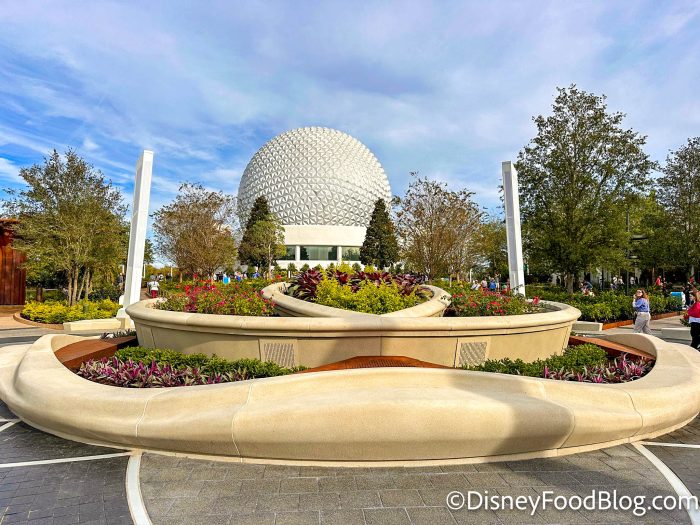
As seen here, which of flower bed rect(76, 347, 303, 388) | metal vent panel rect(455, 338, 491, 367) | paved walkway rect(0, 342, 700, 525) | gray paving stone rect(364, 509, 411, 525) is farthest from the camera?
metal vent panel rect(455, 338, 491, 367)

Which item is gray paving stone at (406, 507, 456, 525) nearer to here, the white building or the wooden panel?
the wooden panel

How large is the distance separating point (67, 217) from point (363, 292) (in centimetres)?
1858

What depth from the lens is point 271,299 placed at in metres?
9.70

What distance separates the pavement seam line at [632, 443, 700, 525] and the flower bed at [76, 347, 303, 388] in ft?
15.3

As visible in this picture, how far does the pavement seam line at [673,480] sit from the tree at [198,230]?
3166cm

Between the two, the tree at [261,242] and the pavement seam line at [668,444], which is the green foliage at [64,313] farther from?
the tree at [261,242]

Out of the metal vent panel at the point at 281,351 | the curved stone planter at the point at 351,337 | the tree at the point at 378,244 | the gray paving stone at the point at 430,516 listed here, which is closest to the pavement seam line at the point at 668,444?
the curved stone planter at the point at 351,337

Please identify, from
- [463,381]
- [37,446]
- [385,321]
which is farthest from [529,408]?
[37,446]

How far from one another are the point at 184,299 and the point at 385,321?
19.5ft

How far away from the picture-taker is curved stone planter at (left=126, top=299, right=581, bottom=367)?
689 centimetres

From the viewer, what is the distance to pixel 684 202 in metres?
32.3

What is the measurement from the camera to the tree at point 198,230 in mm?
33812

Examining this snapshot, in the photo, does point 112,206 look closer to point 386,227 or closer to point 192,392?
point 192,392

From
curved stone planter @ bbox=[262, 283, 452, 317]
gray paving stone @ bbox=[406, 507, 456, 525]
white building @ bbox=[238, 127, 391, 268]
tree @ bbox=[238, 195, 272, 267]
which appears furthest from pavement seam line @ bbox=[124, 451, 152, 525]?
white building @ bbox=[238, 127, 391, 268]
